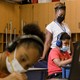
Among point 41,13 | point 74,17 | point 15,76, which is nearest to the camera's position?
point 15,76

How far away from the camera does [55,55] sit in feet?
10.2

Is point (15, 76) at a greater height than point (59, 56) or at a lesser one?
greater

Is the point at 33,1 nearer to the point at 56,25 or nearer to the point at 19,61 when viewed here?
the point at 56,25

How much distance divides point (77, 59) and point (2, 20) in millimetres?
5015

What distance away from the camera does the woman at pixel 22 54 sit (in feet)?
3.56

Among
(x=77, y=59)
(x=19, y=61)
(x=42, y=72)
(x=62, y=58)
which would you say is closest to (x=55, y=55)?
(x=62, y=58)

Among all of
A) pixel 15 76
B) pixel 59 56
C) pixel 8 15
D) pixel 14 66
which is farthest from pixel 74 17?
pixel 15 76

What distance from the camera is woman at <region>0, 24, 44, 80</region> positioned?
1084mm

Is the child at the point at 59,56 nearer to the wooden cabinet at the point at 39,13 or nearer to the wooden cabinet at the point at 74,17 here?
the wooden cabinet at the point at 74,17

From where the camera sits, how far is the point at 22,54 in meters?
1.10

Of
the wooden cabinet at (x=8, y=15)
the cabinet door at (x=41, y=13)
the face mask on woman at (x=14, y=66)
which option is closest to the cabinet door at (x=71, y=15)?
the cabinet door at (x=41, y=13)

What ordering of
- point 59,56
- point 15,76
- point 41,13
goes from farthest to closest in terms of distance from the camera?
point 41,13 < point 59,56 < point 15,76

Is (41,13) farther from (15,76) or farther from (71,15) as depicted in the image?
(15,76)

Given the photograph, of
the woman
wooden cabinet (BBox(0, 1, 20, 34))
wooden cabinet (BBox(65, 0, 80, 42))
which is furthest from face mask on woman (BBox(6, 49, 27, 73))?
wooden cabinet (BBox(0, 1, 20, 34))
